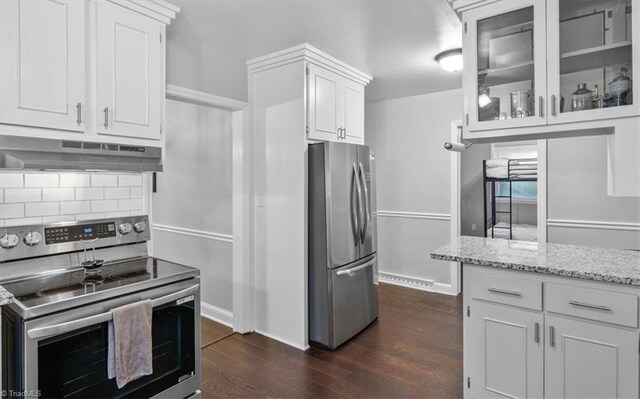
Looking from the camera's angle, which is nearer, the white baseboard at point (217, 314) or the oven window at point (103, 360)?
the oven window at point (103, 360)

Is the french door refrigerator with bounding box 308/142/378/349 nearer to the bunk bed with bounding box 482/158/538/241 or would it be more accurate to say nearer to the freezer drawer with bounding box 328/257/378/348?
the freezer drawer with bounding box 328/257/378/348

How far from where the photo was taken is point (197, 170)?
381 cm

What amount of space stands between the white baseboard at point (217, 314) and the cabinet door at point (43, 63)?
224cm

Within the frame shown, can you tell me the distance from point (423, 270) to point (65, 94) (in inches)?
158

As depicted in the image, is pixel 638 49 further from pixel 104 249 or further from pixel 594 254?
pixel 104 249

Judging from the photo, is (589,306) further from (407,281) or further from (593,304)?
(407,281)

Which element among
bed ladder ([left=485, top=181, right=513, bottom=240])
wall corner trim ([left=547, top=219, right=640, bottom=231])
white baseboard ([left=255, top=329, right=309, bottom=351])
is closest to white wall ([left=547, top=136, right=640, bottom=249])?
wall corner trim ([left=547, top=219, right=640, bottom=231])

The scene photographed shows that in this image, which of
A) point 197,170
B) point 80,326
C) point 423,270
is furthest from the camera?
point 423,270

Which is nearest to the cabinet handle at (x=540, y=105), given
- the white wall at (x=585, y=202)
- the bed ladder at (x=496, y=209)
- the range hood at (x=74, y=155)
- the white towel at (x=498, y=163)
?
the white wall at (x=585, y=202)

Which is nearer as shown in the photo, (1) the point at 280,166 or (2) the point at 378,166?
(1) the point at 280,166

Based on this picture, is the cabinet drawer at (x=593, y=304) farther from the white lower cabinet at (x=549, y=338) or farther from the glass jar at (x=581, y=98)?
the glass jar at (x=581, y=98)

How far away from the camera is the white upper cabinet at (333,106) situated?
301 cm

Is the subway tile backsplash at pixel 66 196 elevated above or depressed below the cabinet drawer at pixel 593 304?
above

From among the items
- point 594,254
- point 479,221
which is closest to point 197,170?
point 594,254
